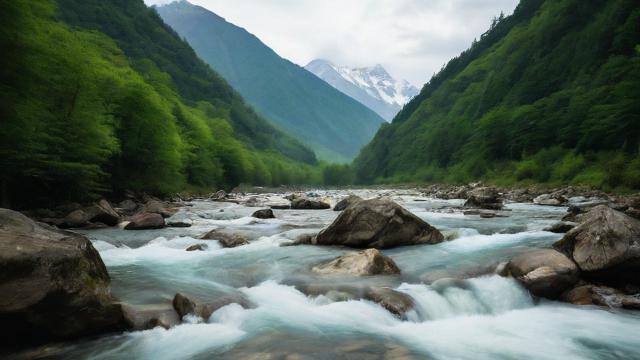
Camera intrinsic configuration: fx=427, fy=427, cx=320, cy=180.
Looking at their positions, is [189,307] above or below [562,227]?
below

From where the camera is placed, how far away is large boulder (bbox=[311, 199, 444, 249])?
15.5m

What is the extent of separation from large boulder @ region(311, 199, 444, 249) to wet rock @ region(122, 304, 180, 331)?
7932 millimetres

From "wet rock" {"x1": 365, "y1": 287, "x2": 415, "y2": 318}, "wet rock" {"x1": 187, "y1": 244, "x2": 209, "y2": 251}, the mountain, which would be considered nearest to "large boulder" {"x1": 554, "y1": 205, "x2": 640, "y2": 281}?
"wet rock" {"x1": 365, "y1": 287, "x2": 415, "y2": 318}

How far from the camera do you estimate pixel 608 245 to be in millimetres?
10828

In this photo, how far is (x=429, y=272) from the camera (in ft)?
39.4

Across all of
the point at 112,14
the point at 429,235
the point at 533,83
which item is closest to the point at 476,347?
the point at 429,235

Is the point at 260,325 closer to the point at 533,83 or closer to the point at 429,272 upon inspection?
the point at 429,272

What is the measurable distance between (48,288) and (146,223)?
630 inches

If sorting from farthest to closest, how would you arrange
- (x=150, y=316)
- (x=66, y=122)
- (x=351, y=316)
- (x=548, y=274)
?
(x=66, y=122) → (x=548, y=274) → (x=351, y=316) → (x=150, y=316)

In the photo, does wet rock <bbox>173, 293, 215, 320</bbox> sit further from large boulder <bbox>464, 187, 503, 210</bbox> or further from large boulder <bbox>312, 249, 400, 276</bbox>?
large boulder <bbox>464, 187, 503, 210</bbox>

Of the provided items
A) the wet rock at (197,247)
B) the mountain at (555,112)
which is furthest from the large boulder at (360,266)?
the mountain at (555,112)

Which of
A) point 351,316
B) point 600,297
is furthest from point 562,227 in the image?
point 351,316

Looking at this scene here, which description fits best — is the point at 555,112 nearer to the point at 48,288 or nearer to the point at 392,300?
the point at 392,300

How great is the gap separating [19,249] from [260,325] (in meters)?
4.31
